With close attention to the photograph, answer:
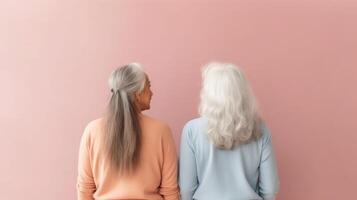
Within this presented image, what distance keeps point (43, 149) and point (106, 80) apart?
20.1 inches

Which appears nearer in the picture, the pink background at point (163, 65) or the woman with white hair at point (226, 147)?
the woman with white hair at point (226, 147)

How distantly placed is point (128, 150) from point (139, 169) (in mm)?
103

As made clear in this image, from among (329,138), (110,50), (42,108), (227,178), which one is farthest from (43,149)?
(329,138)

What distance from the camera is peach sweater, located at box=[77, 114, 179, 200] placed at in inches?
65.0

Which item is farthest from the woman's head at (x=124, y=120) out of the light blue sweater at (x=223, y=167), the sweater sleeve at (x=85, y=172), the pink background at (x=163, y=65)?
the pink background at (x=163, y=65)

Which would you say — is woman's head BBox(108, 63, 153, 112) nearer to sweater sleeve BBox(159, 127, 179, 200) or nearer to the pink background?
sweater sleeve BBox(159, 127, 179, 200)

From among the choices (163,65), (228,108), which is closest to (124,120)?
(228,108)

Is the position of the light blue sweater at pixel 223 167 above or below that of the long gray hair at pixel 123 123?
below

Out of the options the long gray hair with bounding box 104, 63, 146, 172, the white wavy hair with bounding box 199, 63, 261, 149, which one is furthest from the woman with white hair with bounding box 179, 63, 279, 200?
the long gray hair with bounding box 104, 63, 146, 172

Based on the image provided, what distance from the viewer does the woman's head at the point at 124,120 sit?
63.6 inches

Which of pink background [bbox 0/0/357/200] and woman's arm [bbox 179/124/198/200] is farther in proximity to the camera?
pink background [bbox 0/0/357/200]

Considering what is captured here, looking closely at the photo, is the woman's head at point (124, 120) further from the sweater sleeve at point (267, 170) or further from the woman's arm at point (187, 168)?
the sweater sleeve at point (267, 170)

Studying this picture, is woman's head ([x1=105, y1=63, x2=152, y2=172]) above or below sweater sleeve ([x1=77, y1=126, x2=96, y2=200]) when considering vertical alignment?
above

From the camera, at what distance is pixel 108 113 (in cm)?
164
